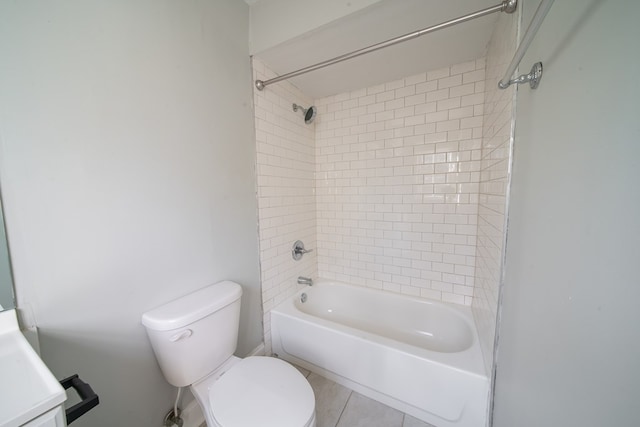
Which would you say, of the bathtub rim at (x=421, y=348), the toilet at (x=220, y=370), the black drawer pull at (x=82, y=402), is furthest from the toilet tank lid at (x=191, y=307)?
the bathtub rim at (x=421, y=348)

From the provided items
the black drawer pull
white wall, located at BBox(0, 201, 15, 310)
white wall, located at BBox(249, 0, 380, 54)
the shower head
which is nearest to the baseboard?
the black drawer pull

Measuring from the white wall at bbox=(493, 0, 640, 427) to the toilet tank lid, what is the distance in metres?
1.23

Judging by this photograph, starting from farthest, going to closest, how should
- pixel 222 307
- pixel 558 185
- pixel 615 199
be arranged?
1. pixel 222 307
2. pixel 558 185
3. pixel 615 199

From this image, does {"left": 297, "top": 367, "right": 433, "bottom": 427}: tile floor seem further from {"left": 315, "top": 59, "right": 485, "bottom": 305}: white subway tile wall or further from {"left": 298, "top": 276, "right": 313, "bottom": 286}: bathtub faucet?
{"left": 315, "top": 59, "right": 485, "bottom": 305}: white subway tile wall

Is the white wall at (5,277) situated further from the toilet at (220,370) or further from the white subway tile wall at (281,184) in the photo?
the white subway tile wall at (281,184)

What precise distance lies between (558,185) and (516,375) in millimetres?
732

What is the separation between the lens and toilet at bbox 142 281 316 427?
0.84 m

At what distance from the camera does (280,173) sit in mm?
1748

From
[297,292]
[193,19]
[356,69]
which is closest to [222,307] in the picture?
[297,292]

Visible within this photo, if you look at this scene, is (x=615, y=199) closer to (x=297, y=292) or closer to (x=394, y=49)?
(x=394, y=49)

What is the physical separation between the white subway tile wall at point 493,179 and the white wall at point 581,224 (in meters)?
0.21

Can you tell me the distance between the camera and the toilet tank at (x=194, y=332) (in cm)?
93

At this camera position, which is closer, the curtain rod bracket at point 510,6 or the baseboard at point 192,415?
the curtain rod bracket at point 510,6

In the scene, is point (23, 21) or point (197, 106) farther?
point (197, 106)
